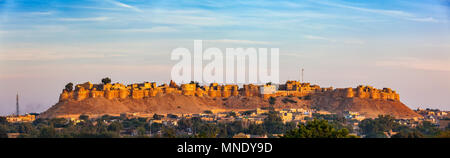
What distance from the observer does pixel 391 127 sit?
86500mm

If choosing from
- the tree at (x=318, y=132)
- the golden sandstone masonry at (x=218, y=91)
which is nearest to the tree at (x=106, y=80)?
the golden sandstone masonry at (x=218, y=91)

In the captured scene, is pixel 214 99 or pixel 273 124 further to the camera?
pixel 214 99

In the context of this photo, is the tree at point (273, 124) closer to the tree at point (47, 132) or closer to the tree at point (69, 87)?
the tree at point (47, 132)

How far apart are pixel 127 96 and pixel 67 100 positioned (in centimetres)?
878

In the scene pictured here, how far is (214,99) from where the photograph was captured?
376 feet

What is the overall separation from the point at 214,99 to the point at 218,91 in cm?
205

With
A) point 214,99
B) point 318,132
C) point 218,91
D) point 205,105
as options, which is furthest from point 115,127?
point 318,132

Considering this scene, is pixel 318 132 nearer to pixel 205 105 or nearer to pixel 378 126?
pixel 378 126

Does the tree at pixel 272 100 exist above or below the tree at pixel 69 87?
below

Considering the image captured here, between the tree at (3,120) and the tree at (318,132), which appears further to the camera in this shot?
the tree at (3,120)

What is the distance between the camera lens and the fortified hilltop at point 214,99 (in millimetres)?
101438

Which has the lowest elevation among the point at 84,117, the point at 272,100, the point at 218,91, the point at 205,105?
the point at 84,117

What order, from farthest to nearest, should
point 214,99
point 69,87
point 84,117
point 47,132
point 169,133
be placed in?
point 214,99, point 69,87, point 84,117, point 47,132, point 169,133
